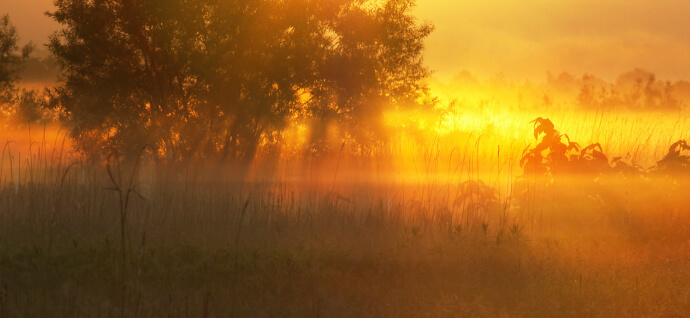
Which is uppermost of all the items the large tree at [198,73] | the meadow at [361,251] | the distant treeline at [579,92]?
the distant treeline at [579,92]

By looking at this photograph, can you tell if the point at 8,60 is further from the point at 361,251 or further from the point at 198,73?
the point at 361,251

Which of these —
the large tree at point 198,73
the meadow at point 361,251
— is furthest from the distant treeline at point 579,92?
the meadow at point 361,251

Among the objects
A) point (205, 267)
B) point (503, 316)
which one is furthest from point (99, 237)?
point (503, 316)

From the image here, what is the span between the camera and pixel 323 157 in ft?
67.6

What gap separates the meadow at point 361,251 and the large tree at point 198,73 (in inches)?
275

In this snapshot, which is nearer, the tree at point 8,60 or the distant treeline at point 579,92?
the tree at point 8,60

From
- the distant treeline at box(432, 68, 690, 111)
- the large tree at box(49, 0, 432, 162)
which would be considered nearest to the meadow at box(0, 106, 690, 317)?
the large tree at box(49, 0, 432, 162)

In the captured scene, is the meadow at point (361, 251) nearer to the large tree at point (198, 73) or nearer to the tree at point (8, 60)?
the large tree at point (198, 73)

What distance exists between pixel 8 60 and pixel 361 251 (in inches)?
1090

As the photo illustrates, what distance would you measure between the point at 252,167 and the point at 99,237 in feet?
31.9

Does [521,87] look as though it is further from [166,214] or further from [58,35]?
[166,214]

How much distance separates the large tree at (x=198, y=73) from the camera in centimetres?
1817

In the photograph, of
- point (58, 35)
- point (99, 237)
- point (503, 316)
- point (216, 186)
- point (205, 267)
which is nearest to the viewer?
point (503, 316)

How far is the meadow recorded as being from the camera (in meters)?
6.82
